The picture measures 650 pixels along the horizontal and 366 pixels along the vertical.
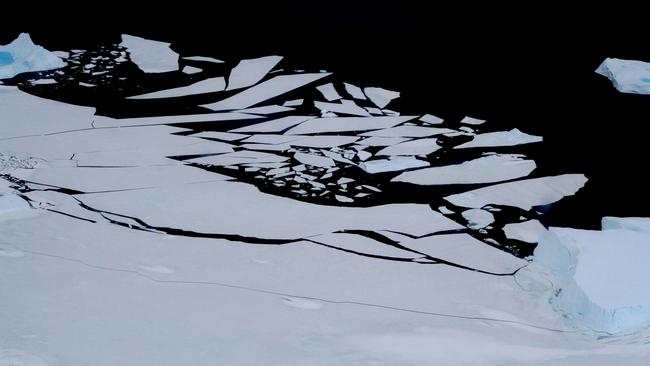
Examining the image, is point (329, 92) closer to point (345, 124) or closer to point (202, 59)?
point (345, 124)

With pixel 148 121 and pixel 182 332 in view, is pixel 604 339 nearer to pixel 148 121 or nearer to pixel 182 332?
pixel 182 332

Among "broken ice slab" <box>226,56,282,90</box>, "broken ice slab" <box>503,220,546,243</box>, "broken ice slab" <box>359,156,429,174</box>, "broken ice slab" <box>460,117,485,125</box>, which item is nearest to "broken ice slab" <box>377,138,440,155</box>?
"broken ice slab" <box>359,156,429,174</box>

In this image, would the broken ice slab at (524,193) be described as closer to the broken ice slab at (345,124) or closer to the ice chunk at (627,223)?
the ice chunk at (627,223)

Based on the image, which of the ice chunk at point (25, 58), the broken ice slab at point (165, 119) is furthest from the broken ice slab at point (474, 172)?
the ice chunk at point (25, 58)

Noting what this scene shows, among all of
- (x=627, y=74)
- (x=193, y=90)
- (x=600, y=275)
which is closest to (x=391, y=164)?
(x=600, y=275)

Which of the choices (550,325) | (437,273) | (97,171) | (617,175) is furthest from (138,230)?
(617,175)

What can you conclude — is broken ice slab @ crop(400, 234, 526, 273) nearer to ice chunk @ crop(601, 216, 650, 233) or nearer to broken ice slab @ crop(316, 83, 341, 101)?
ice chunk @ crop(601, 216, 650, 233)
